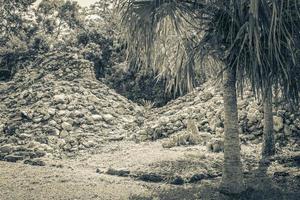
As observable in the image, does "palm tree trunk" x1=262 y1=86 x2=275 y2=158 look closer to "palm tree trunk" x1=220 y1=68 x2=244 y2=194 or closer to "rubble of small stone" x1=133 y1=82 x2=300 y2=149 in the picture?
"rubble of small stone" x1=133 y1=82 x2=300 y2=149

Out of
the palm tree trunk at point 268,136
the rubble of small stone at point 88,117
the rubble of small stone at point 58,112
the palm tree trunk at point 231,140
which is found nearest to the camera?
the palm tree trunk at point 231,140

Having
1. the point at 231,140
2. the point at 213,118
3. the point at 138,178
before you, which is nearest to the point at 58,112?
the point at 213,118

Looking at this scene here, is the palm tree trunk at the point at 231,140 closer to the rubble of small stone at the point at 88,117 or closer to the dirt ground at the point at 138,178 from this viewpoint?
the dirt ground at the point at 138,178

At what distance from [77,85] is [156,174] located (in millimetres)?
8683

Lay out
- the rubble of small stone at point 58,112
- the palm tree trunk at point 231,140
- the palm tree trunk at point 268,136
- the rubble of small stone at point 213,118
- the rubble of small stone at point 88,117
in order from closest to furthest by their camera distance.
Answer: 1. the palm tree trunk at point 231,140
2. the palm tree trunk at point 268,136
3. the rubble of small stone at point 213,118
4. the rubble of small stone at point 88,117
5. the rubble of small stone at point 58,112

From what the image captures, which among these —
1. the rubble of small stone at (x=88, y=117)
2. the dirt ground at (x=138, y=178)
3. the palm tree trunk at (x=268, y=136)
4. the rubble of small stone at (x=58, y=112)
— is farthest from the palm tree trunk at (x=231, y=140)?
the rubble of small stone at (x=58, y=112)

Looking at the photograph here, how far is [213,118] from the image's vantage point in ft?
42.8

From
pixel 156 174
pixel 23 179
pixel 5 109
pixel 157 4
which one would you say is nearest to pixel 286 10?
pixel 157 4

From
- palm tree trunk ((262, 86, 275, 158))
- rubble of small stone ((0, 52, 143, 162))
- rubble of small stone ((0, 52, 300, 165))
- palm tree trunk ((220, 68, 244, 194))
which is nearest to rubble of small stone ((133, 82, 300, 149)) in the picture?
rubble of small stone ((0, 52, 300, 165))

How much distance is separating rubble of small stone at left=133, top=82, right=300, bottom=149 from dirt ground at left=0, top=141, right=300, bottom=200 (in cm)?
103

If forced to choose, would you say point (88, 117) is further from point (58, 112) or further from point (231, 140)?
point (231, 140)

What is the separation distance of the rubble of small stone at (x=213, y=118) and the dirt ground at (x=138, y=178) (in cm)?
103

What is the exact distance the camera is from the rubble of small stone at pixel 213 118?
36.4 feet

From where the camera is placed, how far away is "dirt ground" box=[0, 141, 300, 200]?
7336 millimetres
